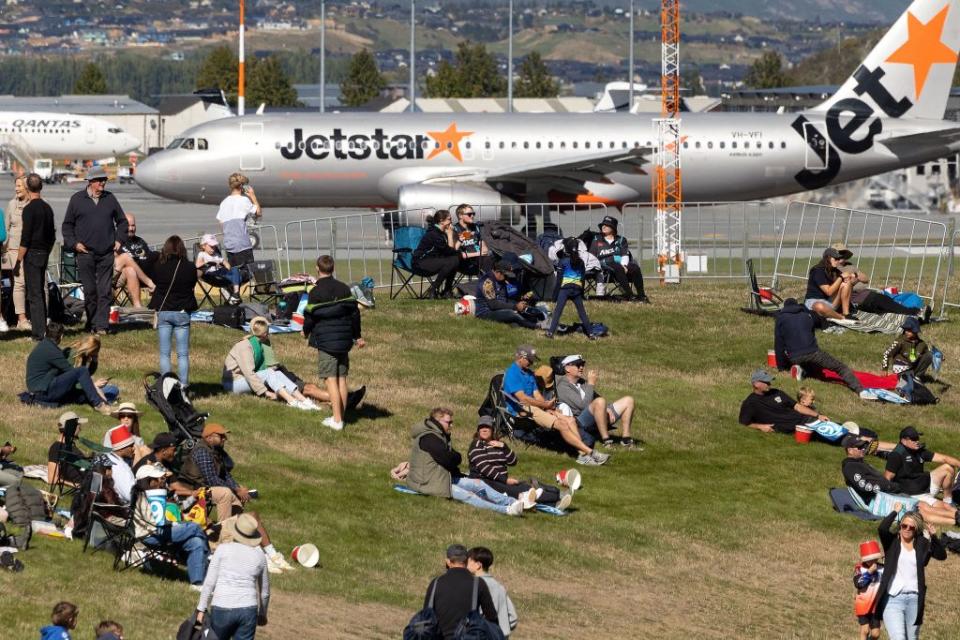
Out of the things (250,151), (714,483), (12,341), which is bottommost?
(714,483)

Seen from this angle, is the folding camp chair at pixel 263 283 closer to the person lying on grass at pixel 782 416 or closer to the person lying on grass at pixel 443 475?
the person lying on grass at pixel 782 416

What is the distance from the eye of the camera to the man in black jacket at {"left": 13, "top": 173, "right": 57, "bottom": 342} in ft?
68.3

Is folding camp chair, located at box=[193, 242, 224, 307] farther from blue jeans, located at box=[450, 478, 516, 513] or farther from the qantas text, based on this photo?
the qantas text

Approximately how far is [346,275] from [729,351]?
9.60 meters

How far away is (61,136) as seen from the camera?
103312 millimetres

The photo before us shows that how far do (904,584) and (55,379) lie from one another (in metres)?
10.0

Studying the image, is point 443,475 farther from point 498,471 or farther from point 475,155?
point 475,155

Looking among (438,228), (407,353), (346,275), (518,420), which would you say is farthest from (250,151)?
(518,420)

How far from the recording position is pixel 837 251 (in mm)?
25672

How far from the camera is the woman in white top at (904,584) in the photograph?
44.7ft

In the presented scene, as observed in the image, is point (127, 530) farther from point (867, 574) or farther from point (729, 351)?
point (729, 351)

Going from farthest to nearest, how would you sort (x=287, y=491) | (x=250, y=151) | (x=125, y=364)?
(x=250, y=151) → (x=125, y=364) → (x=287, y=491)

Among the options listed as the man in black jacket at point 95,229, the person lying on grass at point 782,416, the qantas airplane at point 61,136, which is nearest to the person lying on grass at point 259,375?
the man in black jacket at point 95,229

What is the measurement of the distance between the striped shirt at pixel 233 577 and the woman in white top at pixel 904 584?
215 inches
